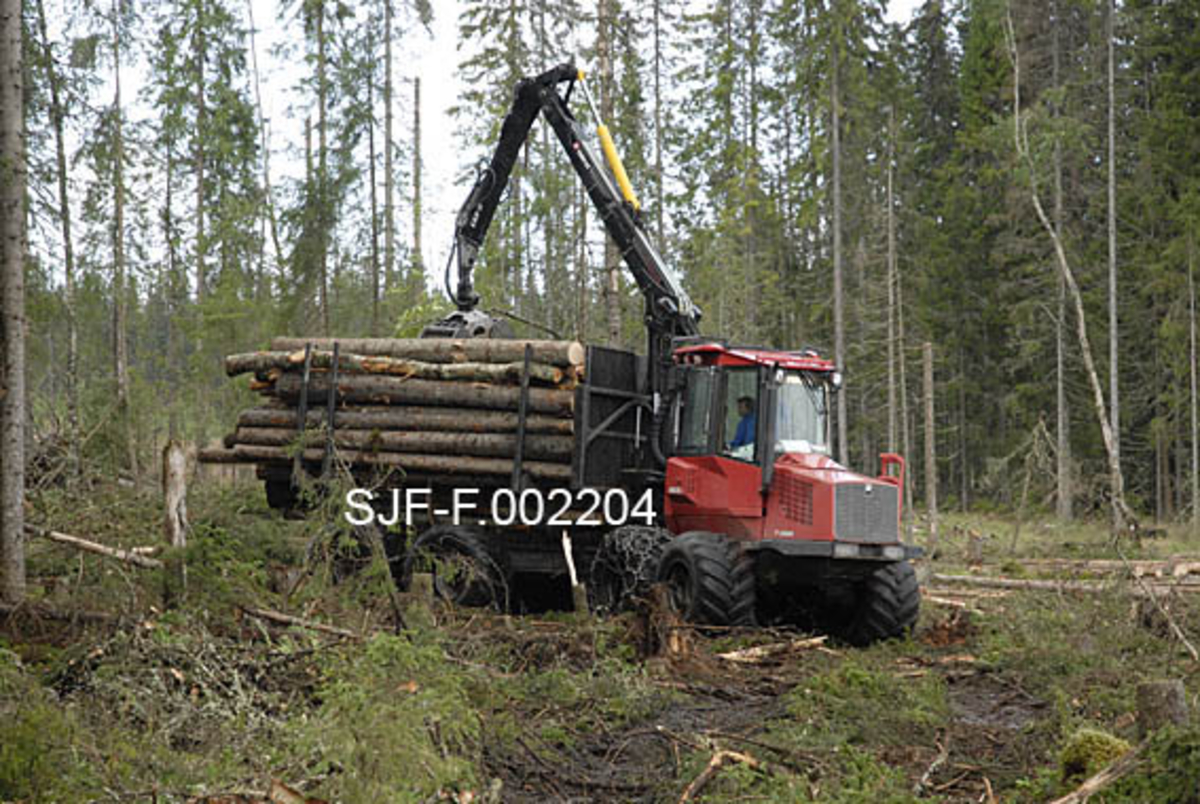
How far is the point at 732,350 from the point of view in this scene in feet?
38.2

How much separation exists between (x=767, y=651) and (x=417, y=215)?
66.9 ft

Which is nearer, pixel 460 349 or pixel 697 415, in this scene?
pixel 697 415

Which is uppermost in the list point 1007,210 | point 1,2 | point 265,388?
point 1007,210

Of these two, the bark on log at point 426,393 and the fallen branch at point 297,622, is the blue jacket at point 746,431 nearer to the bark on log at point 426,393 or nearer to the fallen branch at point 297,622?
the bark on log at point 426,393

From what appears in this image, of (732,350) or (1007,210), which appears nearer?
(732,350)

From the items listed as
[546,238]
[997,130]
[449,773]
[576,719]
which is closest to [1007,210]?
[997,130]

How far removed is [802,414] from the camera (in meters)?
11.6

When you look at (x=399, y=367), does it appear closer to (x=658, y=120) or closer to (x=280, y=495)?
(x=280, y=495)

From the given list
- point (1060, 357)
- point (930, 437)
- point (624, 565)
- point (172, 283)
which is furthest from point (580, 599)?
point (1060, 357)

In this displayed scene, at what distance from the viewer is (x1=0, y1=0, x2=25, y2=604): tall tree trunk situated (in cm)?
845

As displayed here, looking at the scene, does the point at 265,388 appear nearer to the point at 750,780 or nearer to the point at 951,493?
the point at 750,780

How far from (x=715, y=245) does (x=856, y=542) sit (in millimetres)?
21017

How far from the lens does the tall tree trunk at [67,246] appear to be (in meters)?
12.5

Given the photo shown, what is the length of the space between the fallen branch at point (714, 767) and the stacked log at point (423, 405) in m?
6.20
